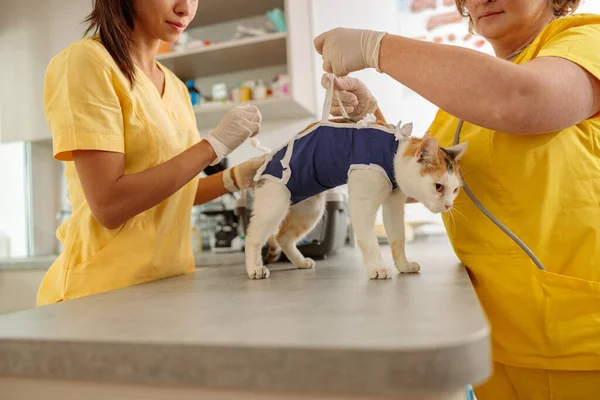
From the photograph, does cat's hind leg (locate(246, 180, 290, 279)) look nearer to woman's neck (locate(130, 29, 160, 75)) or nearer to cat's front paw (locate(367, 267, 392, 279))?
cat's front paw (locate(367, 267, 392, 279))

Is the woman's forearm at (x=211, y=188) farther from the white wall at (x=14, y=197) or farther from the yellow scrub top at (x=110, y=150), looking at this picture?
the white wall at (x=14, y=197)

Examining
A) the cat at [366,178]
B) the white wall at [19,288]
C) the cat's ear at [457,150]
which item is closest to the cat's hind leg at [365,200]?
the cat at [366,178]

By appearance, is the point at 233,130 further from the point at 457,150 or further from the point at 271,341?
the point at 271,341

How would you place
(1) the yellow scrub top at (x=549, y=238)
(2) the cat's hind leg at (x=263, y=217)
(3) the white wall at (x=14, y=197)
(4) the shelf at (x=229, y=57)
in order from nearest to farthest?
(1) the yellow scrub top at (x=549, y=238) → (2) the cat's hind leg at (x=263, y=217) → (4) the shelf at (x=229, y=57) → (3) the white wall at (x=14, y=197)

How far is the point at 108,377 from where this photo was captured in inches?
16.0

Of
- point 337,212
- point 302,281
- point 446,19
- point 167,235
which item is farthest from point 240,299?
point 446,19

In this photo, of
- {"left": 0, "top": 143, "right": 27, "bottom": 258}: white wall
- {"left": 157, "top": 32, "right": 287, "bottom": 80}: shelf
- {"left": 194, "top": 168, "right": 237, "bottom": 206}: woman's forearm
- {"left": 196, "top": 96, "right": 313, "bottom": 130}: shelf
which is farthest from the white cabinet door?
{"left": 194, "top": 168, "right": 237, "bottom": 206}: woman's forearm

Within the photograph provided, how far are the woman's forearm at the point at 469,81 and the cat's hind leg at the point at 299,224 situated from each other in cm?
44

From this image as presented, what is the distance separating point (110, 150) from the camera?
2.74 feet

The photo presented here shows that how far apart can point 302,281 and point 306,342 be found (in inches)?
17.0

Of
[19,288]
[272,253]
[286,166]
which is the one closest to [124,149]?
[286,166]

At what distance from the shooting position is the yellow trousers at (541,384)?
68cm

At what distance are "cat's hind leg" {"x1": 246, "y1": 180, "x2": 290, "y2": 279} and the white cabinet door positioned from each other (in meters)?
1.99

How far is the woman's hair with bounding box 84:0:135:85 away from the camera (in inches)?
36.4
